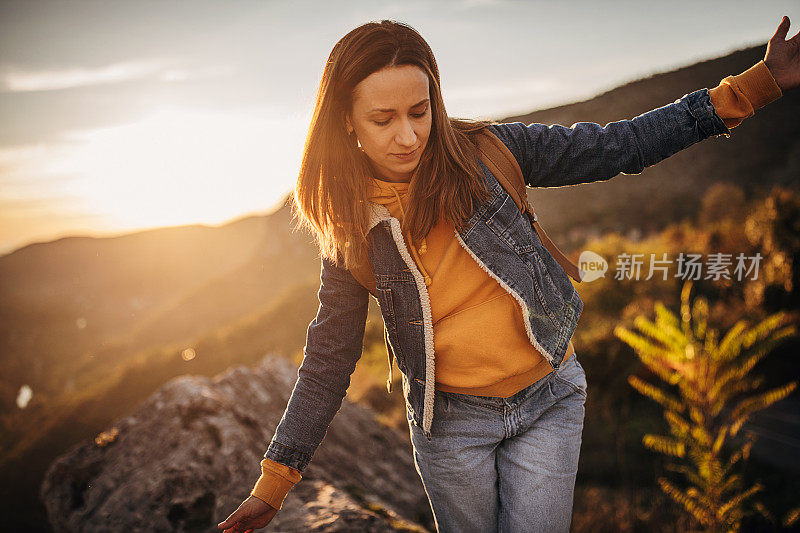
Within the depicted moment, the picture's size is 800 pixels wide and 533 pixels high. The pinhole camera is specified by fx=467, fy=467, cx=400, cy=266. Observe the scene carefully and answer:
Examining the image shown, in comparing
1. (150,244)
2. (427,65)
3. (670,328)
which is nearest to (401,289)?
(427,65)

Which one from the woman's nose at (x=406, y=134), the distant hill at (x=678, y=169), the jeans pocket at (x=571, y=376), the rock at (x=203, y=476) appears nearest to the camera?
the woman's nose at (x=406, y=134)

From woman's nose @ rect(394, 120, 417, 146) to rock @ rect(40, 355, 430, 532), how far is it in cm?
201

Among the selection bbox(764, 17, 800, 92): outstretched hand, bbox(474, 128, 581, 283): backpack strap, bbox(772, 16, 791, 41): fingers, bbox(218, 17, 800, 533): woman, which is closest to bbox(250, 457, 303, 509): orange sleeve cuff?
bbox(218, 17, 800, 533): woman

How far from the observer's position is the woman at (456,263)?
60.4 inches

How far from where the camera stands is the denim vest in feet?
5.13

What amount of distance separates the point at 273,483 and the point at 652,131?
1810 mm

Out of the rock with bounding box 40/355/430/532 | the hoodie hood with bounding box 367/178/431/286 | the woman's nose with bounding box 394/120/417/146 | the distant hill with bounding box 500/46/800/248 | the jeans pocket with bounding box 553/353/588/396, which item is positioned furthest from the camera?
the distant hill with bounding box 500/46/800/248

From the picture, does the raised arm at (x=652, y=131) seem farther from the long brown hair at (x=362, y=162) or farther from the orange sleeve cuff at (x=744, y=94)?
the long brown hair at (x=362, y=162)

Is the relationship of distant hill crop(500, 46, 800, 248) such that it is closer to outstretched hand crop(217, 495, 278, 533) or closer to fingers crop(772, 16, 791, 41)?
fingers crop(772, 16, 791, 41)

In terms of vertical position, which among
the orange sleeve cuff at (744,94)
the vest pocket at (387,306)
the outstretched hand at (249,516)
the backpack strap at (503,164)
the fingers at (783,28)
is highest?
the fingers at (783,28)

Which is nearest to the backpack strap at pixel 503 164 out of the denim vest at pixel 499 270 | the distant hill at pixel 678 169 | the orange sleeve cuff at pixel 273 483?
the denim vest at pixel 499 270

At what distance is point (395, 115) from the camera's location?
4.95 feet

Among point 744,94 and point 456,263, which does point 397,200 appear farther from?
point 744,94

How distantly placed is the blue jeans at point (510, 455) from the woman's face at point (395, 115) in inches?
34.0
